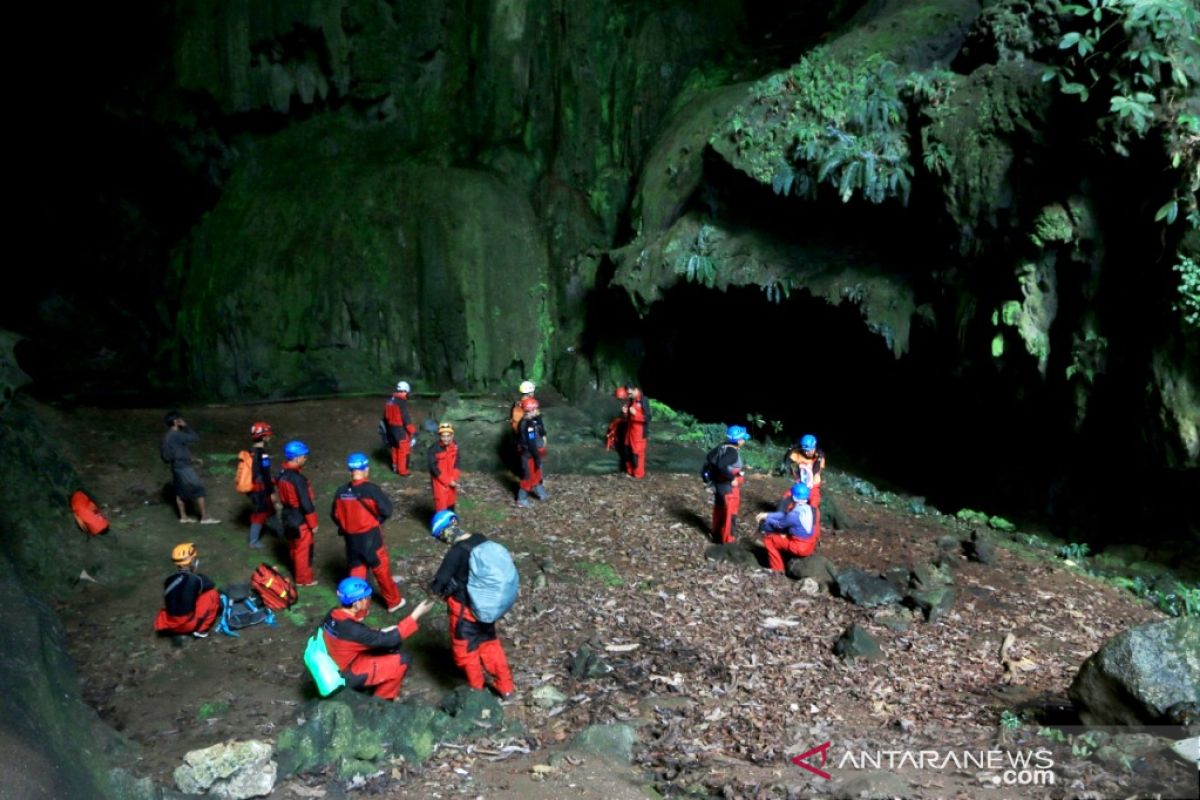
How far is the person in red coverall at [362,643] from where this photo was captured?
6.74 m

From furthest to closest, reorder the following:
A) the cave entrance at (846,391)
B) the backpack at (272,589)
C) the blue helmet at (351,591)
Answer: the cave entrance at (846,391) → the backpack at (272,589) → the blue helmet at (351,591)

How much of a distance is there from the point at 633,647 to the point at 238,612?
4.06m

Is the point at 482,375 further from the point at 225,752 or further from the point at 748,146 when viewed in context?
the point at 225,752

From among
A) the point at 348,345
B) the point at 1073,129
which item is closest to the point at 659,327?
the point at 348,345

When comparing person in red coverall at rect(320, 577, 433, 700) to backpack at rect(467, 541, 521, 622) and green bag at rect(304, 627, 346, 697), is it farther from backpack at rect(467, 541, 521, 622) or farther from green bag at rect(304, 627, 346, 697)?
backpack at rect(467, 541, 521, 622)

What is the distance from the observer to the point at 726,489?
35.2 ft

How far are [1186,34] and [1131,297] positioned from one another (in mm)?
3326

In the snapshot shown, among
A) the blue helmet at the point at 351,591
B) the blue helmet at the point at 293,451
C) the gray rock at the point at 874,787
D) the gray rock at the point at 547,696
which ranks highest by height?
the blue helmet at the point at 293,451

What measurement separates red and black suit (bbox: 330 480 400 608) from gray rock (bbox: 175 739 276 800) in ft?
9.02

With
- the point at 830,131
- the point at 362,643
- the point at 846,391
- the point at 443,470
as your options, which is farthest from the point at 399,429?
the point at 846,391

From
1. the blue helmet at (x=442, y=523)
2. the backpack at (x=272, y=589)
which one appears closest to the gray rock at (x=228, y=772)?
the blue helmet at (x=442, y=523)

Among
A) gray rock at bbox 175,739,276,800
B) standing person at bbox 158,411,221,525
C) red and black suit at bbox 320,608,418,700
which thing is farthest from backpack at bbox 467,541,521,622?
standing person at bbox 158,411,221,525

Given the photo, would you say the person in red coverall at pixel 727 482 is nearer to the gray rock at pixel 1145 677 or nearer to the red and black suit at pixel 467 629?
the red and black suit at pixel 467 629

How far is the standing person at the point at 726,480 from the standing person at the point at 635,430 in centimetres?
284
